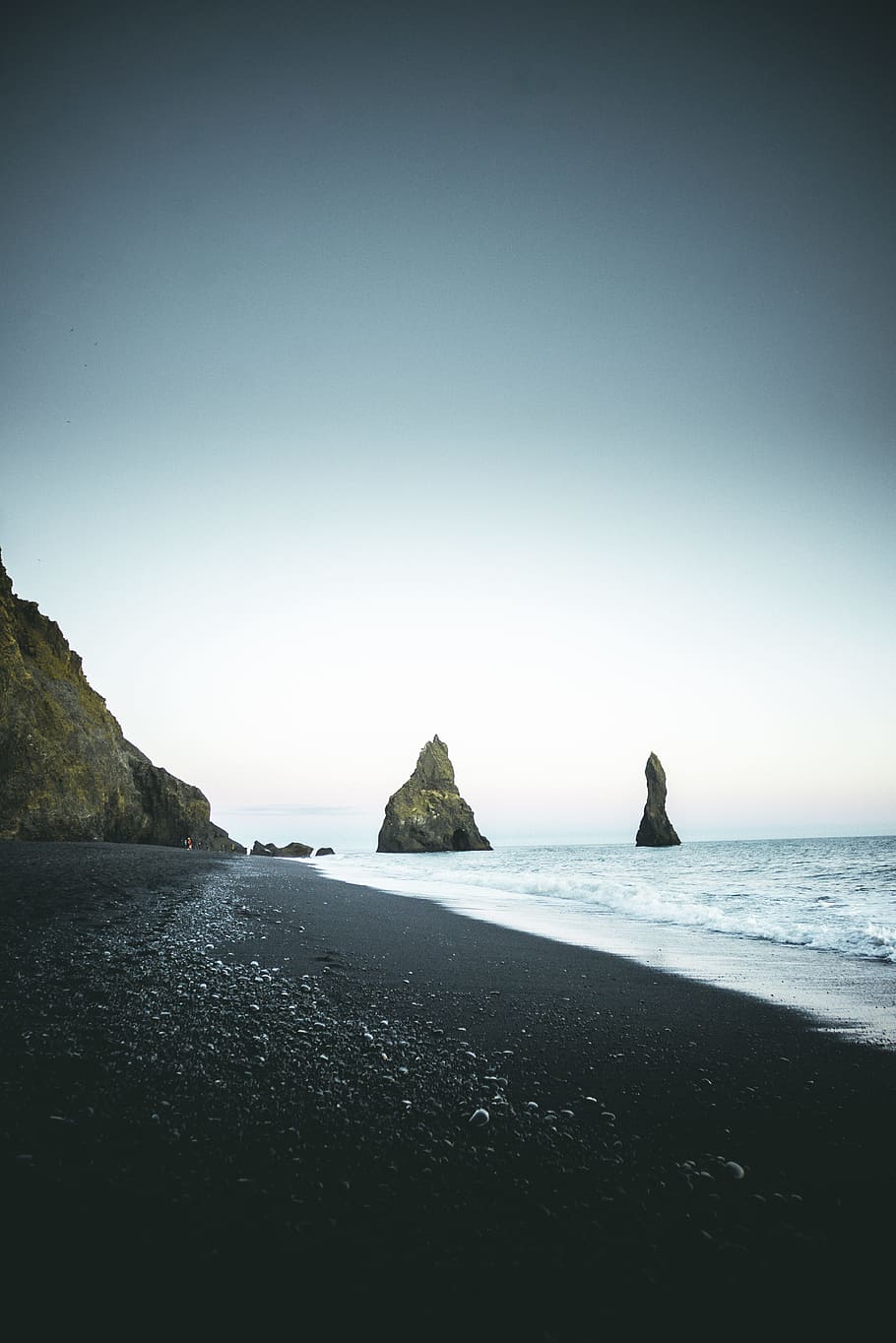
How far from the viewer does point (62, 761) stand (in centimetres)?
2258

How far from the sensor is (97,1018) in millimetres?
3041

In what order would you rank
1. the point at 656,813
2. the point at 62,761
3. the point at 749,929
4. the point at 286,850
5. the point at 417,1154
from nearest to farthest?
the point at 417,1154 → the point at 749,929 → the point at 62,761 → the point at 286,850 → the point at 656,813

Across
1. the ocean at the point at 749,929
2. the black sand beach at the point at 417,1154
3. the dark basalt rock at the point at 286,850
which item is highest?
the black sand beach at the point at 417,1154

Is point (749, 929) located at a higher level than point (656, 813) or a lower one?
higher

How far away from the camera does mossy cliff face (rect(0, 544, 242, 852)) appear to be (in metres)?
20.4

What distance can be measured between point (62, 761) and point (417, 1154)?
25628 mm

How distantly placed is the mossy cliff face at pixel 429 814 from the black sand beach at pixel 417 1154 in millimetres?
68765

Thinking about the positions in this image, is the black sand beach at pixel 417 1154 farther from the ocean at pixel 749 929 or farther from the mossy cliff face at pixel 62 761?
the mossy cliff face at pixel 62 761

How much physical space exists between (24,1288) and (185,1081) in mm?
1246

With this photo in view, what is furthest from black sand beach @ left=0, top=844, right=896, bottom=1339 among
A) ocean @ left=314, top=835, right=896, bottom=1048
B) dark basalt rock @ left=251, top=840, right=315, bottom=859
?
dark basalt rock @ left=251, top=840, right=315, bottom=859

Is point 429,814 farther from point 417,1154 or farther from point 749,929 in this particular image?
point 417,1154

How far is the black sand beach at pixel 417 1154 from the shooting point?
146 centimetres

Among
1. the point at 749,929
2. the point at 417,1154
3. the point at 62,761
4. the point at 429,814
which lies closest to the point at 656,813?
the point at 429,814

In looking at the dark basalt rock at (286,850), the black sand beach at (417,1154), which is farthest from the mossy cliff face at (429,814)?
the black sand beach at (417,1154)
